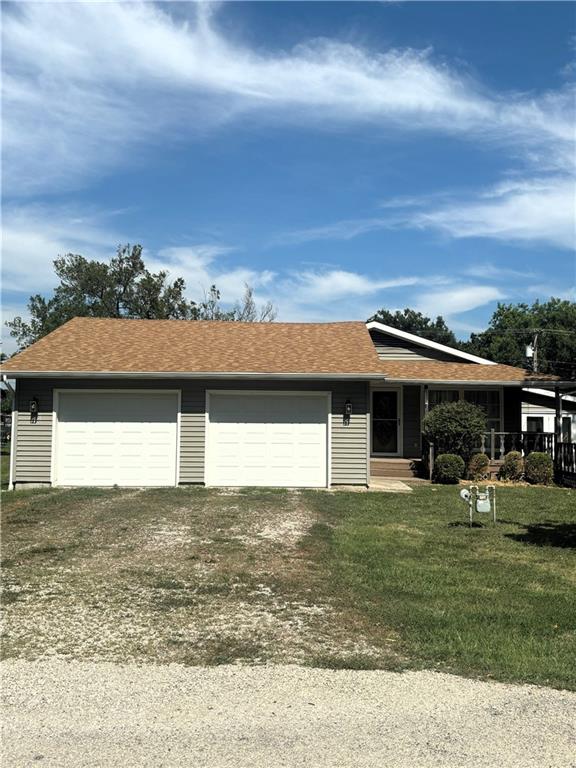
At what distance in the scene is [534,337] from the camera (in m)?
66.2

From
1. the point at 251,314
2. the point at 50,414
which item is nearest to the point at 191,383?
the point at 50,414

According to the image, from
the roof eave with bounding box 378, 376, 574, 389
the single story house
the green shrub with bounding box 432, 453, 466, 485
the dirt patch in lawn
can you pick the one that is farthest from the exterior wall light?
the green shrub with bounding box 432, 453, 466, 485

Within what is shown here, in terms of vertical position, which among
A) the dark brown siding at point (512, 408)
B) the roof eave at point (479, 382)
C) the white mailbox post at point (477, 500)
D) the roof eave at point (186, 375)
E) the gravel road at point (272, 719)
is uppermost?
the roof eave at point (479, 382)

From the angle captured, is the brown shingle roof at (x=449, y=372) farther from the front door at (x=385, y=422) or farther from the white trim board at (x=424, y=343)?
the front door at (x=385, y=422)

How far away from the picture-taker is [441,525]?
10.5 meters

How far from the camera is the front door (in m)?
19.3

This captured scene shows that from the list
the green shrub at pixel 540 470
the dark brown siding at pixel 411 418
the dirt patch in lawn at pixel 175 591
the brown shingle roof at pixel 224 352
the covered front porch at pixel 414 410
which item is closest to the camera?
the dirt patch in lawn at pixel 175 591

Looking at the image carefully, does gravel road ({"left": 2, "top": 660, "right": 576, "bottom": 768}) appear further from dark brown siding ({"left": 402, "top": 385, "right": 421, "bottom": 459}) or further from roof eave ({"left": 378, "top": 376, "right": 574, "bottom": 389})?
dark brown siding ({"left": 402, "top": 385, "right": 421, "bottom": 459})

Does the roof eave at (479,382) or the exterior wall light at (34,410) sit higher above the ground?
the roof eave at (479,382)

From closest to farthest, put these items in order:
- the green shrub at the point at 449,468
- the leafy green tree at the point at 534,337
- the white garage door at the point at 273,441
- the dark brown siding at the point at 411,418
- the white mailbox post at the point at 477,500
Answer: the white mailbox post at the point at 477,500 → the white garage door at the point at 273,441 → the green shrub at the point at 449,468 → the dark brown siding at the point at 411,418 → the leafy green tree at the point at 534,337

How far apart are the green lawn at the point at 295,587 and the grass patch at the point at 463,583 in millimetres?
21

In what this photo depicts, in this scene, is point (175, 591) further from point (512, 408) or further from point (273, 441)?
point (512, 408)

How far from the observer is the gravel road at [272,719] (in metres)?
3.38

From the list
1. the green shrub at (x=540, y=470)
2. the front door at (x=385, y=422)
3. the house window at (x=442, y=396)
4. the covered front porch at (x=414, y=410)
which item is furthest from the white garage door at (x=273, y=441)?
the house window at (x=442, y=396)
